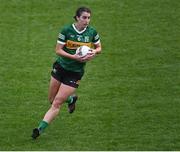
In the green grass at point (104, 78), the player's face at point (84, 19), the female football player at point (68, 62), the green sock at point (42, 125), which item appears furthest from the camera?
the green grass at point (104, 78)

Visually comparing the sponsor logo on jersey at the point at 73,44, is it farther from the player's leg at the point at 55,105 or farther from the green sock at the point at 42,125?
the green sock at the point at 42,125

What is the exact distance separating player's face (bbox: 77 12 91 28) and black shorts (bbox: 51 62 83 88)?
89cm

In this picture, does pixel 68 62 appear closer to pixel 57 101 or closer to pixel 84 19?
pixel 57 101

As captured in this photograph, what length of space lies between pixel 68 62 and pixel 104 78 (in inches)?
114

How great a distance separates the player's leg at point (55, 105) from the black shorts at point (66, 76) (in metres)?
0.09

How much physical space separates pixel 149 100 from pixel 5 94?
295cm

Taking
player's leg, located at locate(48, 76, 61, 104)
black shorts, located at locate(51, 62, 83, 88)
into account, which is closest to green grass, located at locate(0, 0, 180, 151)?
player's leg, located at locate(48, 76, 61, 104)

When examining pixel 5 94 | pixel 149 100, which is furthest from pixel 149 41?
pixel 5 94

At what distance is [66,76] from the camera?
1274 cm

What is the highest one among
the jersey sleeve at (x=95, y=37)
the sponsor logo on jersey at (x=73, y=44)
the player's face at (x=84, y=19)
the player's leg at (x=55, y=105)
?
the player's face at (x=84, y=19)

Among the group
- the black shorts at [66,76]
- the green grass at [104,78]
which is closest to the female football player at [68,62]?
the black shorts at [66,76]

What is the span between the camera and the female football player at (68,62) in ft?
40.9

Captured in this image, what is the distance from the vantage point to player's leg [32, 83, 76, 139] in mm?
12570

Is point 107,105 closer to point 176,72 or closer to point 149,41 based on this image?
point 176,72
